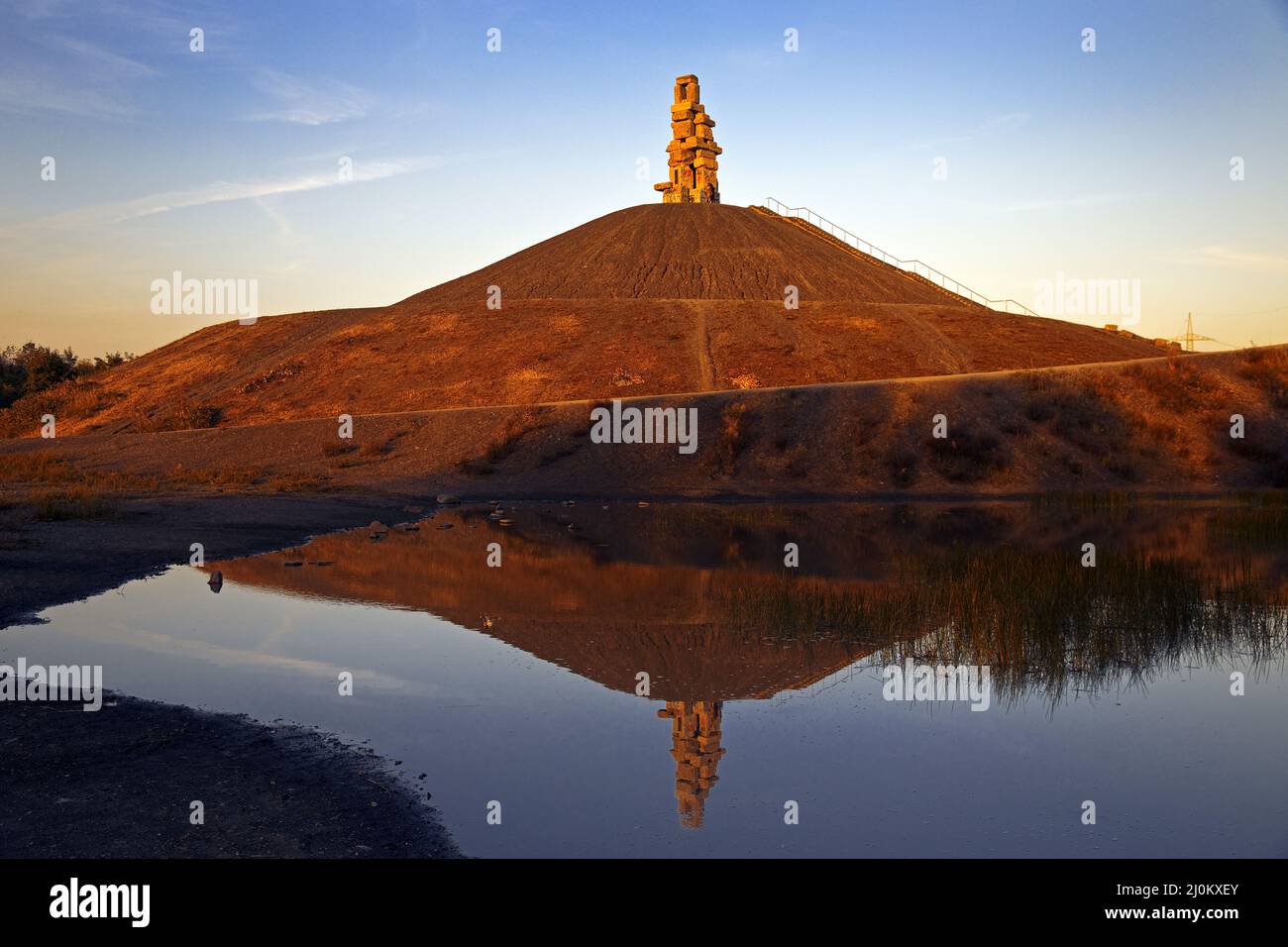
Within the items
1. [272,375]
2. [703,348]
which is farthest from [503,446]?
[272,375]

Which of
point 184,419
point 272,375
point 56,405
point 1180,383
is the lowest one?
point 1180,383

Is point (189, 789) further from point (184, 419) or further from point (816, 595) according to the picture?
point (184, 419)

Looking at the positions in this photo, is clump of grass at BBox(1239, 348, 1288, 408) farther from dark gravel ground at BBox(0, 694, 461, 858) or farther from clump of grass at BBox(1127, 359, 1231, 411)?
dark gravel ground at BBox(0, 694, 461, 858)

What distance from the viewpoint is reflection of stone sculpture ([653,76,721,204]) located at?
139125 millimetres

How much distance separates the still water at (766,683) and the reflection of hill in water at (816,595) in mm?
102

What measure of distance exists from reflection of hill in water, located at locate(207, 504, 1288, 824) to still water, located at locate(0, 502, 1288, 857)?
0.10 metres

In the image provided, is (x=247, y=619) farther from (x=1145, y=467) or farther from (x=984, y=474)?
(x=1145, y=467)

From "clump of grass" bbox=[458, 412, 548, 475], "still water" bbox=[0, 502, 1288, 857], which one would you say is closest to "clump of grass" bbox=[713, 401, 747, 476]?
"clump of grass" bbox=[458, 412, 548, 475]

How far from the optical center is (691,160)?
14362cm

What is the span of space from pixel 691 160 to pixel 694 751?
464 feet

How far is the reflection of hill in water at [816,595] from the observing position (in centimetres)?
1432

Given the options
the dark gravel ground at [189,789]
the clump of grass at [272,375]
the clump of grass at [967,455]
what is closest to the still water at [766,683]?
the dark gravel ground at [189,789]

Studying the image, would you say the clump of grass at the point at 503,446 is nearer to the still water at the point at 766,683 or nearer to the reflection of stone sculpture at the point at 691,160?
the still water at the point at 766,683
